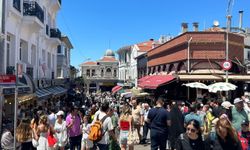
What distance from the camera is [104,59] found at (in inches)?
3460

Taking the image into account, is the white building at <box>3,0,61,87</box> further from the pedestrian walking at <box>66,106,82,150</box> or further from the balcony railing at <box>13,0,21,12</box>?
the pedestrian walking at <box>66,106,82,150</box>

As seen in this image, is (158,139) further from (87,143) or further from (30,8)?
(30,8)

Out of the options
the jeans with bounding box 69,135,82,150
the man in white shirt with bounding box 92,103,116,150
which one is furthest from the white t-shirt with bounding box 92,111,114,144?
the jeans with bounding box 69,135,82,150

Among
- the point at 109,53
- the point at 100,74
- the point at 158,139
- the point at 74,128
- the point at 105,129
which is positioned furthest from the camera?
the point at 109,53

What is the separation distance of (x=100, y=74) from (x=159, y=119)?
7804 centimetres

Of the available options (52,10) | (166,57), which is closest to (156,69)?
(166,57)

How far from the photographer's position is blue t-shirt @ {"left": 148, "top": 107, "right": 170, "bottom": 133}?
9242 mm

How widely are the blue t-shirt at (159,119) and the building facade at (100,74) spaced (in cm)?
7502

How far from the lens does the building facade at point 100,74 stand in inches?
3359

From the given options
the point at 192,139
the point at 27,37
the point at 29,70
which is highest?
the point at 27,37

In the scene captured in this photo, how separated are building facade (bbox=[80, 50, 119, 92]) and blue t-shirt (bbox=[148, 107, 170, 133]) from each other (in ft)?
246

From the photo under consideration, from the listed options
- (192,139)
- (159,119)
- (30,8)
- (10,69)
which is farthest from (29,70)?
(192,139)

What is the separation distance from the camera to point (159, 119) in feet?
30.3

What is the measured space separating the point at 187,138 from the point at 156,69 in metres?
34.9
